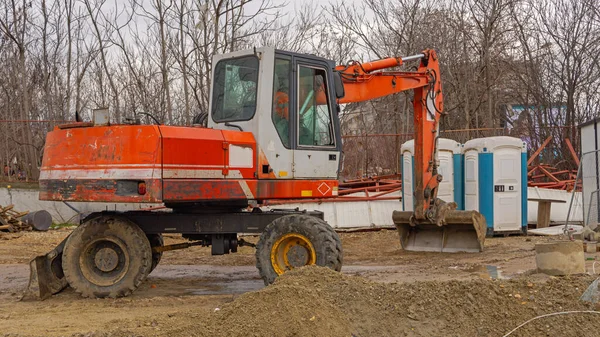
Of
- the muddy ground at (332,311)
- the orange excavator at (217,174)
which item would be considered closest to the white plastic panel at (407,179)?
the orange excavator at (217,174)

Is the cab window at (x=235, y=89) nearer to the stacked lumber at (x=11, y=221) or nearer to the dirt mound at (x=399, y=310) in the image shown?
the dirt mound at (x=399, y=310)

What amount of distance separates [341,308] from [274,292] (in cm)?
68

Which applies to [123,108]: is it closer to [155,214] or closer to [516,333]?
[155,214]

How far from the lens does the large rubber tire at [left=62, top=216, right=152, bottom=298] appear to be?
8.55 m

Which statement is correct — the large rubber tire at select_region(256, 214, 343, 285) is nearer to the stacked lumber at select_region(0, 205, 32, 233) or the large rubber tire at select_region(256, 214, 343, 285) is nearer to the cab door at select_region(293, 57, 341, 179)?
the cab door at select_region(293, 57, 341, 179)

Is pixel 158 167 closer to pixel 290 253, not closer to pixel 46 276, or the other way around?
pixel 290 253

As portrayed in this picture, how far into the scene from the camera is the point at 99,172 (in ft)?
27.0

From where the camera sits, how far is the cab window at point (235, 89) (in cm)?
866

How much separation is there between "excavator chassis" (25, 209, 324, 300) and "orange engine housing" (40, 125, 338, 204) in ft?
0.92

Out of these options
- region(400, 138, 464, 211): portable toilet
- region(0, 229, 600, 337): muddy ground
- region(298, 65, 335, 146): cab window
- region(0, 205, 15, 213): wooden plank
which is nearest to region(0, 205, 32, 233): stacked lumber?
region(0, 205, 15, 213): wooden plank

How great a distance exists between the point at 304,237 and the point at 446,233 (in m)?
5.26

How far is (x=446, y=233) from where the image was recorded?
12648 mm

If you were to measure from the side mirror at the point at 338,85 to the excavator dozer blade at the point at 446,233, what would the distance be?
3.71 meters

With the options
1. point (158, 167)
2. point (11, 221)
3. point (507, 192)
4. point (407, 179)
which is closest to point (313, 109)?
point (158, 167)
